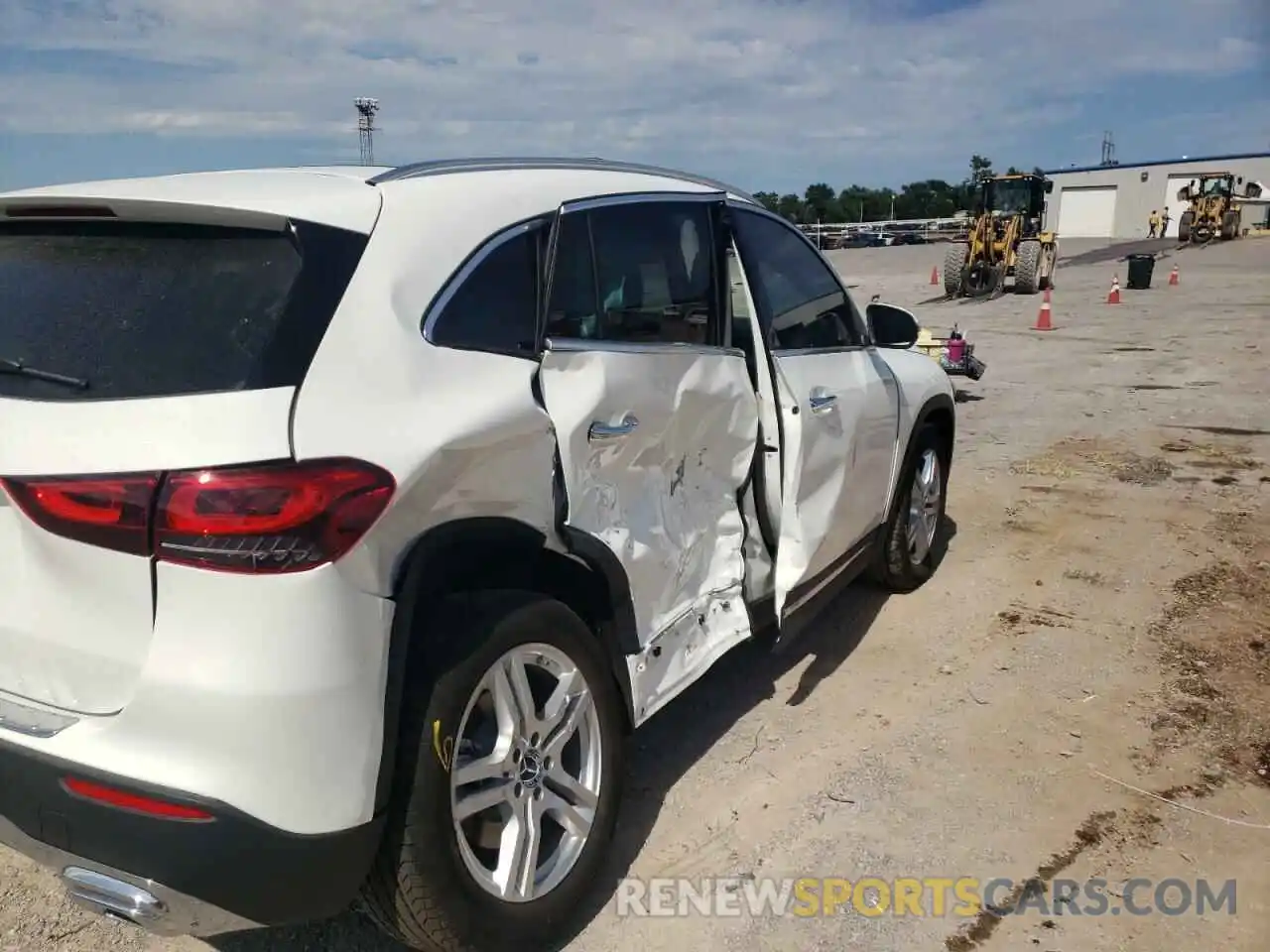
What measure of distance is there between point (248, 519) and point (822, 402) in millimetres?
2339

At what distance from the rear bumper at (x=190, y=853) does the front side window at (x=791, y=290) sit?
226 centimetres

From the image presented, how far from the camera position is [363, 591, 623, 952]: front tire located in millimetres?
2102

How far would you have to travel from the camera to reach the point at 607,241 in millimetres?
2916

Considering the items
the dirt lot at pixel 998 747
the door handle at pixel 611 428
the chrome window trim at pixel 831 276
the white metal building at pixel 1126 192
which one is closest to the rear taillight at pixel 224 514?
the door handle at pixel 611 428

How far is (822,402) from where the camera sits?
144 inches

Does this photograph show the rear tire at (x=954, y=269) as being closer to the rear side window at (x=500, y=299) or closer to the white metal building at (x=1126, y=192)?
the rear side window at (x=500, y=299)

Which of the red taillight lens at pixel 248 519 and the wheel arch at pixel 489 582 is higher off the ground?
the red taillight lens at pixel 248 519

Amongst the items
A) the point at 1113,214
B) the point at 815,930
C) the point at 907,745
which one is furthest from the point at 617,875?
the point at 1113,214

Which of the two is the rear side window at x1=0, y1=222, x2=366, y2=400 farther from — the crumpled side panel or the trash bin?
the trash bin

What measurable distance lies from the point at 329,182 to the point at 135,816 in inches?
57.0

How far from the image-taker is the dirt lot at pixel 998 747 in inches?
105

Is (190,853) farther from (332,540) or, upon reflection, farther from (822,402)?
(822,402)

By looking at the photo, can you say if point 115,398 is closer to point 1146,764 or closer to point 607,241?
point 607,241

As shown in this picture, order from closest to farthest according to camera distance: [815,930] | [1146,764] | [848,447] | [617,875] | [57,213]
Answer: [57,213] < [815,930] < [617,875] < [1146,764] < [848,447]
